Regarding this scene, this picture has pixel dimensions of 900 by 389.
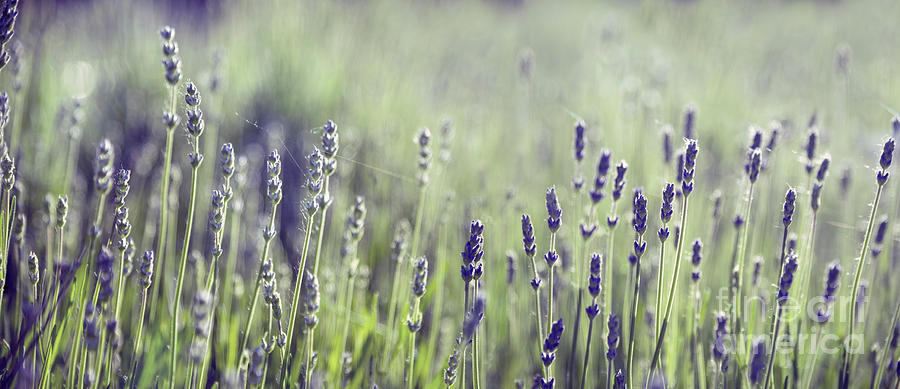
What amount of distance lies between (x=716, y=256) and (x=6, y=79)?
2.89 meters

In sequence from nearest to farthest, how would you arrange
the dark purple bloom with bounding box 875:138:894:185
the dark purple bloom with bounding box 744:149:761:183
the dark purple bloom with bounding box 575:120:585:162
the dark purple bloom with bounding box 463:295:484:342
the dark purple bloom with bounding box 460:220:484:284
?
the dark purple bloom with bounding box 463:295:484:342, the dark purple bloom with bounding box 460:220:484:284, the dark purple bloom with bounding box 875:138:894:185, the dark purple bloom with bounding box 744:149:761:183, the dark purple bloom with bounding box 575:120:585:162

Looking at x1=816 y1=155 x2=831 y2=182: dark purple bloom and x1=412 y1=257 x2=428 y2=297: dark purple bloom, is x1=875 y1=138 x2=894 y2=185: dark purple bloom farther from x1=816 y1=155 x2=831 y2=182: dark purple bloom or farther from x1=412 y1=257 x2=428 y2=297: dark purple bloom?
x1=412 y1=257 x2=428 y2=297: dark purple bloom

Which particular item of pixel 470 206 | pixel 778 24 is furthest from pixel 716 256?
pixel 778 24

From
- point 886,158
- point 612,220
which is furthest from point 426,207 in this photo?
point 886,158

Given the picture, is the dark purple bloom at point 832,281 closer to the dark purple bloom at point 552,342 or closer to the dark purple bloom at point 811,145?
the dark purple bloom at point 811,145

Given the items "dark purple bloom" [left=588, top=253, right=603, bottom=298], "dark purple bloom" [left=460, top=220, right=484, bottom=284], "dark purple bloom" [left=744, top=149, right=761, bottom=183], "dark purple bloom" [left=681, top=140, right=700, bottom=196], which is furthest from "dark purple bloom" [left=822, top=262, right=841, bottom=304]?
"dark purple bloom" [left=460, top=220, right=484, bottom=284]

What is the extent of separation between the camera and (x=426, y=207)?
2311 millimetres

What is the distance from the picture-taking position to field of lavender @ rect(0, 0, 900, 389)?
1.17 metres

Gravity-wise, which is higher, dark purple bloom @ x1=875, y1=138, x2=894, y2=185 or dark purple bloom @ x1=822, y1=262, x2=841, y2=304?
dark purple bloom @ x1=875, y1=138, x2=894, y2=185

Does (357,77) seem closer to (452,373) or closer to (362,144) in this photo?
Result: (362,144)

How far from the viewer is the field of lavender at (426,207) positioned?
1.17 metres

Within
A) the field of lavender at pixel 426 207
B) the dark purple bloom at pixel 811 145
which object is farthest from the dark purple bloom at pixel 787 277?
the dark purple bloom at pixel 811 145

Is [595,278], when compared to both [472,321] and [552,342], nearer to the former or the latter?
[552,342]

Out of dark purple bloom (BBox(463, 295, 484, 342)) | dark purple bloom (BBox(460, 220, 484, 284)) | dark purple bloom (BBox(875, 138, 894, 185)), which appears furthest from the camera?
dark purple bloom (BBox(875, 138, 894, 185))
